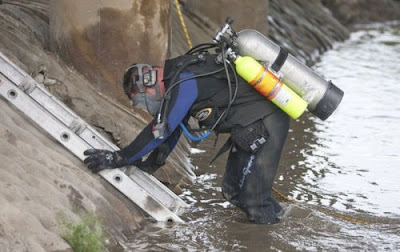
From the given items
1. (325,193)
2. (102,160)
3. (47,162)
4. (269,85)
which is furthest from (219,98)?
(325,193)

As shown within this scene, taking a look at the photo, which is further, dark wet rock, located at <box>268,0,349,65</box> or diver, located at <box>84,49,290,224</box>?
dark wet rock, located at <box>268,0,349,65</box>

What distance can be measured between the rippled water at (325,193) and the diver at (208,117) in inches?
17.4

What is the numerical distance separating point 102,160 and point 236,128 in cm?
109

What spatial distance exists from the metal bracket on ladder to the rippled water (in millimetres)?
202

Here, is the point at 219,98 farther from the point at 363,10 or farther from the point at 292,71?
the point at 363,10

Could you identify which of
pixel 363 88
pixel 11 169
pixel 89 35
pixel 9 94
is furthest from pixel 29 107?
pixel 363 88

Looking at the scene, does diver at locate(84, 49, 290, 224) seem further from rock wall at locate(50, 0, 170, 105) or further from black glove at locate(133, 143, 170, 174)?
rock wall at locate(50, 0, 170, 105)

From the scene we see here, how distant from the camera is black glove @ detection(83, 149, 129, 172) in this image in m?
7.18

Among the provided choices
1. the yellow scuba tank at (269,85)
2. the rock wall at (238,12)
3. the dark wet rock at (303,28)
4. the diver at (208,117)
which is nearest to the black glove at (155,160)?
the diver at (208,117)

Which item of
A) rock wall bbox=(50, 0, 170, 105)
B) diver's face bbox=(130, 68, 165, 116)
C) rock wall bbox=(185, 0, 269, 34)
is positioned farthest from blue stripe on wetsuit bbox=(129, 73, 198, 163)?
rock wall bbox=(185, 0, 269, 34)

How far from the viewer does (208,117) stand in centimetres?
717

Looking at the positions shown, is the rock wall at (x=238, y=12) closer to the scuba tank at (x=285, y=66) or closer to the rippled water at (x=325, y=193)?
the rippled water at (x=325, y=193)

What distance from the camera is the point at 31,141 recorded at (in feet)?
23.3

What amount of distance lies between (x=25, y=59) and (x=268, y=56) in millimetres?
2578
